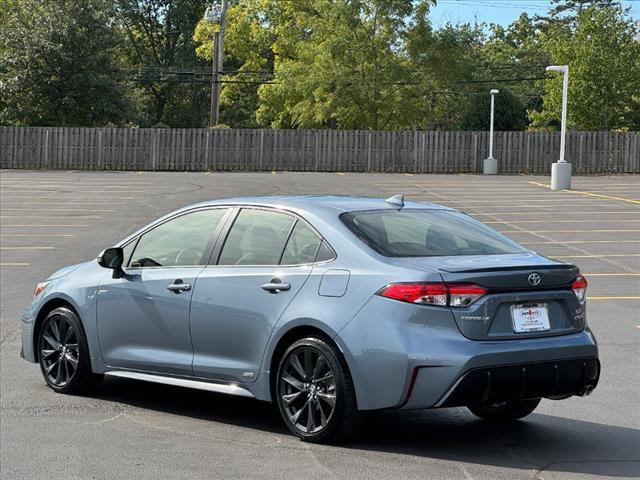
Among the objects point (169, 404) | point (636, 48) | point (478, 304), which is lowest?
point (169, 404)

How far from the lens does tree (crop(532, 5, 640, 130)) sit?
58719 mm

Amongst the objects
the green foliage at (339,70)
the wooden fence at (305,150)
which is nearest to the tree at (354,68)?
the green foliage at (339,70)

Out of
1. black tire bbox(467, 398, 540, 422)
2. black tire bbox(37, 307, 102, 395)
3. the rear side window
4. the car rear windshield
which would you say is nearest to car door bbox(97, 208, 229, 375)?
black tire bbox(37, 307, 102, 395)

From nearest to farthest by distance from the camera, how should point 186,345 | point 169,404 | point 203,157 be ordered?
1. point 186,345
2. point 169,404
3. point 203,157

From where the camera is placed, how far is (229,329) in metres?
7.28

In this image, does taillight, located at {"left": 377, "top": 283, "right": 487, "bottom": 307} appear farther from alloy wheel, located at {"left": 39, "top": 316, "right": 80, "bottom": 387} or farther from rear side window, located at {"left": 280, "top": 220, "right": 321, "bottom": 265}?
alloy wheel, located at {"left": 39, "top": 316, "right": 80, "bottom": 387}

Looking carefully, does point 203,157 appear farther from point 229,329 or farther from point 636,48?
point 229,329

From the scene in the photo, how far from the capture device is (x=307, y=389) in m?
6.76

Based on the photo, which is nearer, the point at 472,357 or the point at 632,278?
the point at 472,357

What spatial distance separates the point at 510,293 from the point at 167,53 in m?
79.6

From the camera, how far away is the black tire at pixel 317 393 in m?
6.54

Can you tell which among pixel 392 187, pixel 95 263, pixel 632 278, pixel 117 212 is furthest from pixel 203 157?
pixel 95 263

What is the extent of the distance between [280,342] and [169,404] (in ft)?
5.84

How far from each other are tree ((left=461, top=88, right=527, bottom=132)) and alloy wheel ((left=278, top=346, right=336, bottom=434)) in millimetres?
50025
